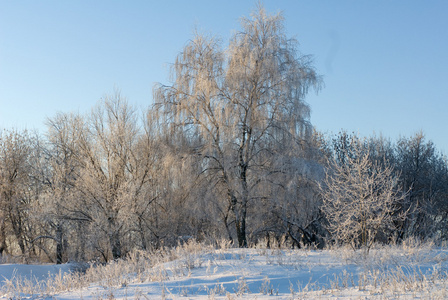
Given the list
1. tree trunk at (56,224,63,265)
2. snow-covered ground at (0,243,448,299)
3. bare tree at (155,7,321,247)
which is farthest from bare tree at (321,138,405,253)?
tree trunk at (56,224,63,265)

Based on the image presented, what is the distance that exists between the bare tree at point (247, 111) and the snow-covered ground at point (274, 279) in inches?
331

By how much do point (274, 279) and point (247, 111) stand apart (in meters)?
12.6

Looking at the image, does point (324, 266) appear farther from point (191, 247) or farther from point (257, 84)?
point (257, 84)

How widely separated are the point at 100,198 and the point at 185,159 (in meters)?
6.49

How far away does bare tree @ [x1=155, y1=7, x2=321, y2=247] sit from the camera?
1947cm

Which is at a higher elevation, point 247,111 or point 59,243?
point 247,111

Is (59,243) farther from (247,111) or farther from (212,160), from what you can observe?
(247,111)

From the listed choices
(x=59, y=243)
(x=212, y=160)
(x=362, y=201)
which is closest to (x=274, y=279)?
(x=362, y=201)

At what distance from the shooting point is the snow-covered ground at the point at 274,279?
6238 mm

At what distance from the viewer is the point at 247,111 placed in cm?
1961

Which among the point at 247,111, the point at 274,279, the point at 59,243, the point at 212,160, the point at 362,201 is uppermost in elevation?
the point at 247,111

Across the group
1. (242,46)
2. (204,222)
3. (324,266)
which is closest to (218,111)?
(242,46)

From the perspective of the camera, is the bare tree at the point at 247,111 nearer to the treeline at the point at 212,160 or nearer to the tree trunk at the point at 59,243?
the treeline at the point at 212,160

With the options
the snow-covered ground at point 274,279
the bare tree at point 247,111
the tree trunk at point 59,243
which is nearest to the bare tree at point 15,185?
the tree trunk at point 59,243
